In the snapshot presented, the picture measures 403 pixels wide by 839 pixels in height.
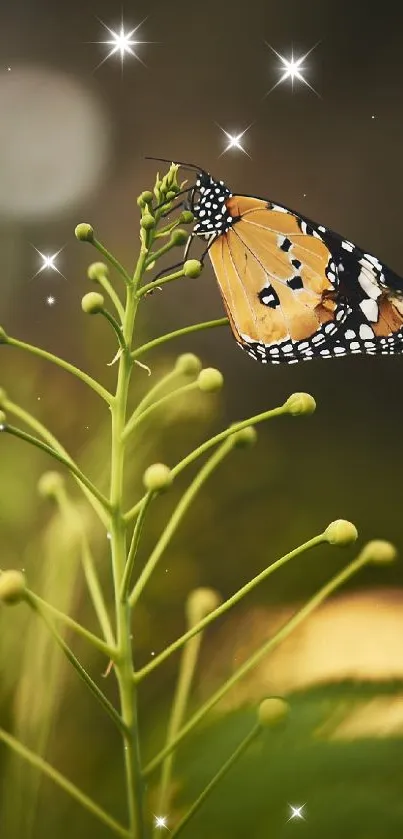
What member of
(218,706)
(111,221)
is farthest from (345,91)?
(218,706)

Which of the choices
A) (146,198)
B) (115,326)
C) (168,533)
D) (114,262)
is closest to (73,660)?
(168,533)

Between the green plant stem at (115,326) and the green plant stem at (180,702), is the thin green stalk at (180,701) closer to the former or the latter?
the green plant stem at (180,702)

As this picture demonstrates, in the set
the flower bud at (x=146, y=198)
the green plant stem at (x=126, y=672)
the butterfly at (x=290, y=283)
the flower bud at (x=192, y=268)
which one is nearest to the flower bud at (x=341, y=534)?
the green plant stem at (x=126, y=672)

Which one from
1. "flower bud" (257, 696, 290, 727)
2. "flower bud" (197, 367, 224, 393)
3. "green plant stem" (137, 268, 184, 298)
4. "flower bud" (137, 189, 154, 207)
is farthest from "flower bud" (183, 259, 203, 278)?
"flower bud" (257, 696, 290, 727)

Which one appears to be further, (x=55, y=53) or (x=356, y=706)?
(x=55, y=53)

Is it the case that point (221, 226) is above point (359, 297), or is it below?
above

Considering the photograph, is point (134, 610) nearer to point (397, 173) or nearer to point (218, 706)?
point (218, 706)

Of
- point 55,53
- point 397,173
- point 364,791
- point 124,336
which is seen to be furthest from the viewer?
point 55,53
